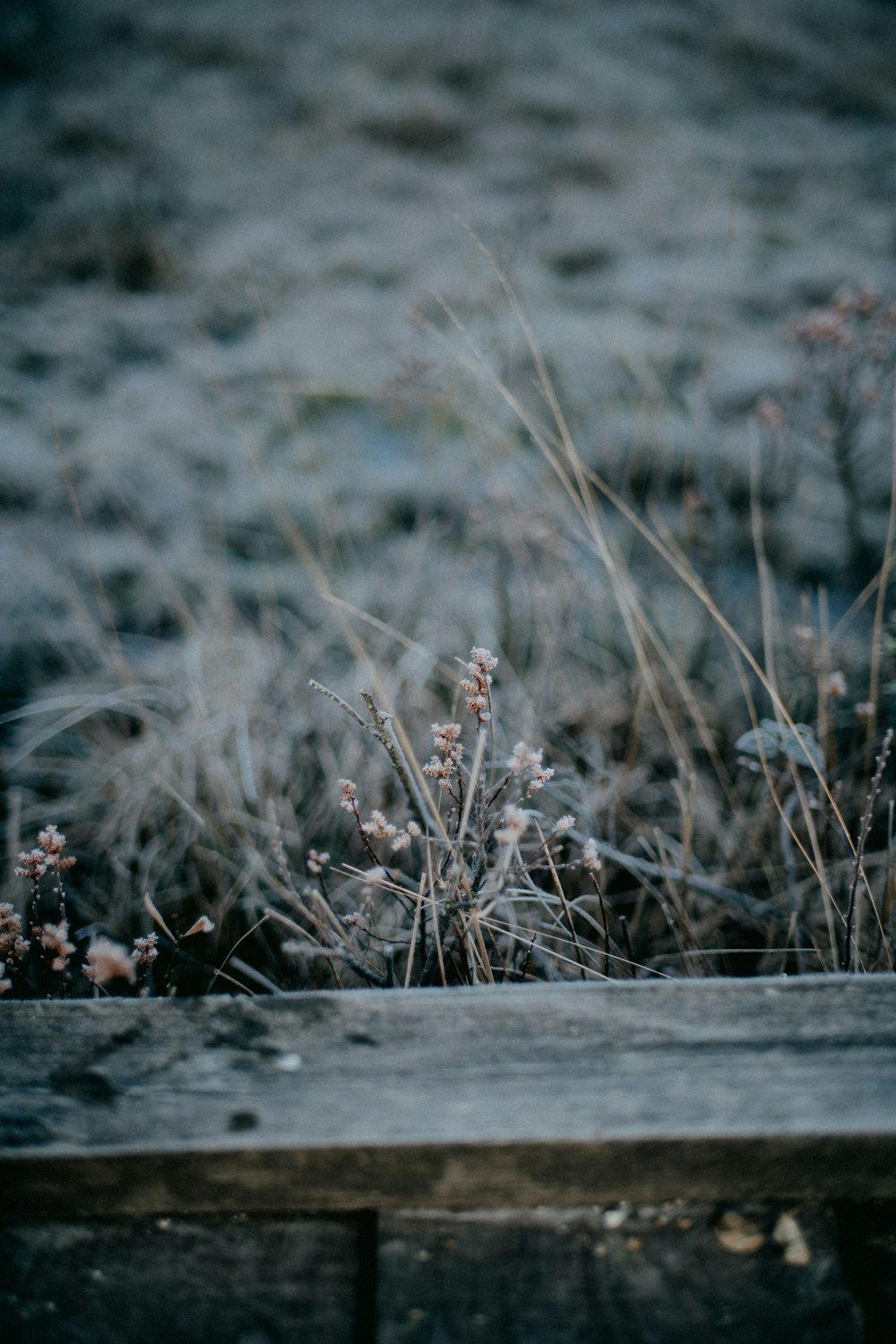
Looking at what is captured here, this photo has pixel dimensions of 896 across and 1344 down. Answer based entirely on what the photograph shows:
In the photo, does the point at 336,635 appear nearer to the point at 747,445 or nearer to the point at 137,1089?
the point at 137,1089

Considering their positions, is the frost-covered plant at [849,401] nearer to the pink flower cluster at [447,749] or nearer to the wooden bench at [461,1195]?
the pink flower cluster at [447,749]

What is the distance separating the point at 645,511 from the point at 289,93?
266 cm

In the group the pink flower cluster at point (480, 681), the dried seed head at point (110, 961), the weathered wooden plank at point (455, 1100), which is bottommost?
the weathered wooden plank at point (455, 1100)

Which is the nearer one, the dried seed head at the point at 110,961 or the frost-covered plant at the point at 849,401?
the dried seed head at the point at 110,961

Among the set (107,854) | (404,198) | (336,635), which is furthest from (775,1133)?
(404,198)

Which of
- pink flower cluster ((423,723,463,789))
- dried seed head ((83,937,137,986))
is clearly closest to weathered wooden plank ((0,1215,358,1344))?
dried seed head ((83,937,137,986))

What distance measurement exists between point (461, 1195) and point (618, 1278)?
174 mm

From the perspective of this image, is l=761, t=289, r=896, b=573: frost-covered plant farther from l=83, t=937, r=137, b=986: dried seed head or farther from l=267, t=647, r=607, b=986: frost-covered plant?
l=83, t=937, r=137, b=986: dried seed head

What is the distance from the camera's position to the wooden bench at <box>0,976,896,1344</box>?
69 cm

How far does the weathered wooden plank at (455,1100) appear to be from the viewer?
2.29 feet

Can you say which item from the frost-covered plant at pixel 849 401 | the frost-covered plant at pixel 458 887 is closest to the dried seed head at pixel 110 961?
the frost-covered plant at pixel 458 887

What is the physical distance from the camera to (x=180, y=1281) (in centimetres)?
70

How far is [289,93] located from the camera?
10.3ft

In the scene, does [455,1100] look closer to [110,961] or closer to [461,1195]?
[461,1195]
